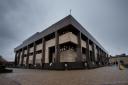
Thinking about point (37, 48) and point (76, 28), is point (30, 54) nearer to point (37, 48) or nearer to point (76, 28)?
point (37, 48)

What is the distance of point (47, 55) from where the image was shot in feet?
102

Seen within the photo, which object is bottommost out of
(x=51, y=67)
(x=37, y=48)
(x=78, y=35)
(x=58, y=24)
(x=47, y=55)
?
(x=51, y=67)

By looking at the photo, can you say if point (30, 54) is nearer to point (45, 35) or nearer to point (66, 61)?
point (45, 35)

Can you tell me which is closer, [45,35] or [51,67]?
[51,67]

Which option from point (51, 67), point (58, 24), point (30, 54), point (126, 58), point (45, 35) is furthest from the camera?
point (126, 58)

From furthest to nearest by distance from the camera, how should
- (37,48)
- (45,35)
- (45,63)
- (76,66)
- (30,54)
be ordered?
(30,54) < (37,48) < (45,35) < (45,63) < (76,66)

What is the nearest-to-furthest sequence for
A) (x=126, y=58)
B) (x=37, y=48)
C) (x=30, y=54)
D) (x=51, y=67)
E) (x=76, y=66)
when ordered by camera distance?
(x=76, y=66) → (x=51, y=67) → (x=37, y=48) → (x=30, y=54) → (x=126, y=58)

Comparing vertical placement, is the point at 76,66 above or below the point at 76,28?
below

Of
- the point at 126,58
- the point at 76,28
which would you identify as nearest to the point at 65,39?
the point at 76,28

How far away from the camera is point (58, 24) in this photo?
27.8 m

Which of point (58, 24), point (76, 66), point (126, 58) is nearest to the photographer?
point (76, 66)

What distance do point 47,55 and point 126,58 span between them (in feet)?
200

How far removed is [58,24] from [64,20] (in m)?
2.14

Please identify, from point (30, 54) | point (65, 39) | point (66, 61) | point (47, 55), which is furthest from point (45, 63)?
point (30, 54)
